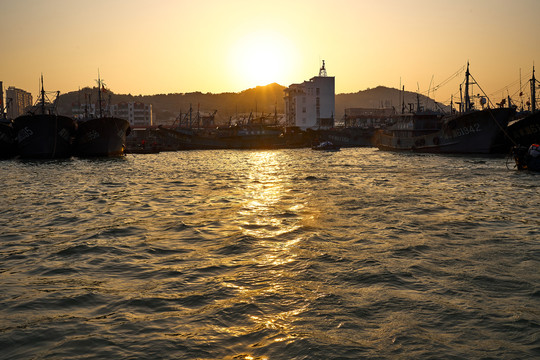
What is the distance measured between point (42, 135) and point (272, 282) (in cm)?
4682

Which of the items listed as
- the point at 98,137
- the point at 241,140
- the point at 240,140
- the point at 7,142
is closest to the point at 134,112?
the point at 240,140

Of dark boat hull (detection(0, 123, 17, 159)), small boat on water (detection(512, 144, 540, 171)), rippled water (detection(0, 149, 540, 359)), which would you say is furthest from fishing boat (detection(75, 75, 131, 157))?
small boat on water (detection(512, 144, 540, 171))

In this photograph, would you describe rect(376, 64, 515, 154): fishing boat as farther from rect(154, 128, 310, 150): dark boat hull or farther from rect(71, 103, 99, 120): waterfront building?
rect(71, 103, 99, 120): waterfront building

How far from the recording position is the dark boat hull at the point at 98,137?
50534mm

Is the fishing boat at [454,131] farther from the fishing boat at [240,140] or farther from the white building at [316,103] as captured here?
the white building at [316,103]

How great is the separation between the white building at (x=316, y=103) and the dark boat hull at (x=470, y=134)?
6495 centimetres

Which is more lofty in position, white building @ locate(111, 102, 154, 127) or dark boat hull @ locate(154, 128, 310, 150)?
white building @ locate(111, 102, 154, 127)

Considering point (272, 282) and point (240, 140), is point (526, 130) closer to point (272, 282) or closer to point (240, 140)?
point (272, 282)

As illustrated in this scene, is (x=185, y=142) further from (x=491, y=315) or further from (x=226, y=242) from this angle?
(x=491, y=315)

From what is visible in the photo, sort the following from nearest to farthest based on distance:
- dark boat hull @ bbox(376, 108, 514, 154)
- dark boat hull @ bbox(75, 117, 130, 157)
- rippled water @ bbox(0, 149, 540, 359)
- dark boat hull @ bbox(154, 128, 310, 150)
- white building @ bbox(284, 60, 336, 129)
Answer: rippled water @ bbox(0, 149, 540, 359) < dark boat hull @ bbox(376, 108, 514, 154) < dark boat hull @ bbox(75, 117, 130, 157) < dark boat hull @ bbox(154, 128, 310, 150) < white building @ bbox(284, 60, 336, 129)

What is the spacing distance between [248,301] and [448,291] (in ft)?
10.4

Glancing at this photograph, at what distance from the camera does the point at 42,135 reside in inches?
1871

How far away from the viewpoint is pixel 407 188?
22906 millimetres

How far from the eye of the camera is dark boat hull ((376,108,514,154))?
46.1 m
